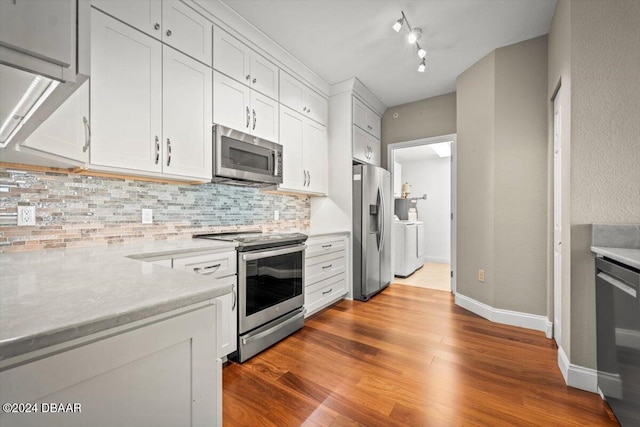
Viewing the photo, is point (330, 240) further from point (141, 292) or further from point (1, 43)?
point (1, 43)

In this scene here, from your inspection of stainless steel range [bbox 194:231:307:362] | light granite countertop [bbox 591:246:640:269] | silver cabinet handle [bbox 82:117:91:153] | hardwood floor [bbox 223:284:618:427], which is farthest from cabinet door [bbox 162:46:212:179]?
light granite countertop [bbox 591:246:640:269]

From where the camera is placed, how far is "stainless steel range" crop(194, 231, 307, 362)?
206 centimetres

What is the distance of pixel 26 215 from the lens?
1.55 meters

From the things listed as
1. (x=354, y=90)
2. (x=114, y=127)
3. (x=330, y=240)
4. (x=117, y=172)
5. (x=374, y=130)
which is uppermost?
(x=354, y=90)

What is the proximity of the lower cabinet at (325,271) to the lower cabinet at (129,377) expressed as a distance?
2039 mm

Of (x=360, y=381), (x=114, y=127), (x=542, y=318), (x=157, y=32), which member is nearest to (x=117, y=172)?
(x=114, y=127)

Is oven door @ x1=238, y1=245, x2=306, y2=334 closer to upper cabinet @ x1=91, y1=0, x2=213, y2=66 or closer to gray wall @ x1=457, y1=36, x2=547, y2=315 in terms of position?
upper cabinet @ x1=91, y1=0, x2=213, y2=66

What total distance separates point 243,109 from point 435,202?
17.3 ft

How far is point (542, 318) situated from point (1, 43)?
11.7 feet

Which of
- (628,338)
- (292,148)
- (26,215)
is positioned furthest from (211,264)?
(628,338)

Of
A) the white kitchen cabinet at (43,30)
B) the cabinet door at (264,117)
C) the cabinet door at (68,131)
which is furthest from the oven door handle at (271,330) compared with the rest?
the white kitchen cabinet at (43,30)

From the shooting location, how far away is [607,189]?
1677 millimetres

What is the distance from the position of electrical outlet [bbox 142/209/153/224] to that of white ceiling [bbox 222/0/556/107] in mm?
1705

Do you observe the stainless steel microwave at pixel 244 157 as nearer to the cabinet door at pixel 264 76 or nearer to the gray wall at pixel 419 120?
the cabinet door at pixel 264 76
